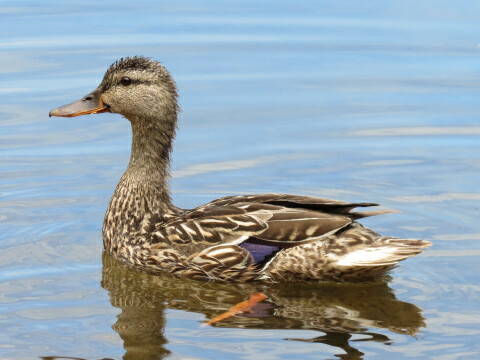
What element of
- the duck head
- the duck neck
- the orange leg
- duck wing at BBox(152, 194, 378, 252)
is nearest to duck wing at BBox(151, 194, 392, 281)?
duck wing at BBox(152, 194, 378, 252)

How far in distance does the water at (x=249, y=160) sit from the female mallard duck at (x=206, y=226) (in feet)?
0.69

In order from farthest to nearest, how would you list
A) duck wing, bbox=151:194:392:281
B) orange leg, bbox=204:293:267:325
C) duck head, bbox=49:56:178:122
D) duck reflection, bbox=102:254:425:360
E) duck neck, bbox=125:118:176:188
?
duck neck, bbox=125:118:176:188, duck head, bbox=49:56:178:122, duck wing, bbox=151:194:392:281, orange leg, bbox=204:293:267:325, duck reflection, bbox=102:254:425:360

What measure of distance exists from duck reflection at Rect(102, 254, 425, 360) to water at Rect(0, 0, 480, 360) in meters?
0.02

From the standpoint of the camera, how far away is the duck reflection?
8.99 metres

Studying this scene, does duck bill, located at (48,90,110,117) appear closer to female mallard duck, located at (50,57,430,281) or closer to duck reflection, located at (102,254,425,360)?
female mallard duck, located at (50,57,430,281)

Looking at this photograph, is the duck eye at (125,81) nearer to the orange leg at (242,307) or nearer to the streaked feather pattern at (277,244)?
the streaked feather pattern at (277,244)

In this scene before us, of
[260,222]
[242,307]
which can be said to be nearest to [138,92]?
[260,222]

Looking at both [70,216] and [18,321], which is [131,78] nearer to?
[70,216]

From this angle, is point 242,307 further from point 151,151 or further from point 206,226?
point 151,151

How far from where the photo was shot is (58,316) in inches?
366

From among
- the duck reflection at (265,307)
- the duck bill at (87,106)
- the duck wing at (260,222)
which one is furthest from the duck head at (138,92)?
the duck reflection at (265,307)

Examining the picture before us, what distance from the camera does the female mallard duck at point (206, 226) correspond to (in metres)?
9.84

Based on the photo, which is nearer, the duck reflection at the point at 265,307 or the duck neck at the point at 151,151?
the duck reflection at the point at 265,307

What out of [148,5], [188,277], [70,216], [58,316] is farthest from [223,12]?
[58,316]
